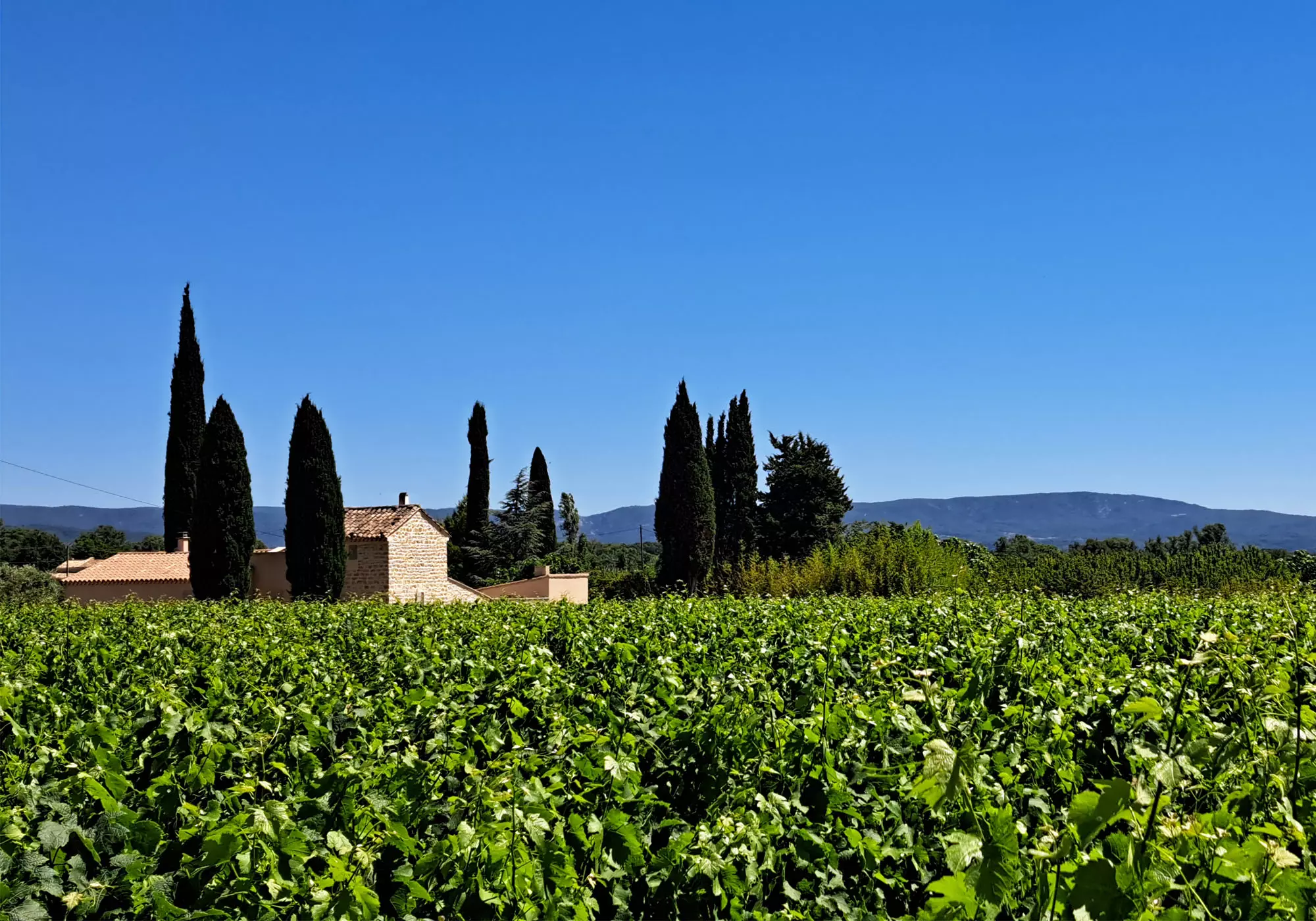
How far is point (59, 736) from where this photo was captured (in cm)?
416

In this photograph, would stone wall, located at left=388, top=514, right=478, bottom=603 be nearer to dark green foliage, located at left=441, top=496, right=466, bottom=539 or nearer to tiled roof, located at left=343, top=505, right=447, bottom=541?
tiled roof, located at left=343, top=505, right=447, bottom=541

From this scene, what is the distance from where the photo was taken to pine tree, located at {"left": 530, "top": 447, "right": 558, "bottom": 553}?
43.5 m

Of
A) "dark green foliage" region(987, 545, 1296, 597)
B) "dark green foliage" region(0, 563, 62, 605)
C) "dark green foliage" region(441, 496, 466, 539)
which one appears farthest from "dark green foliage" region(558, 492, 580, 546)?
"dark green foliage" region(987, 545, 1296, 597)

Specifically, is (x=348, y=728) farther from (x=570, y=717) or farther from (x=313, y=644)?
(x=313, y=644)

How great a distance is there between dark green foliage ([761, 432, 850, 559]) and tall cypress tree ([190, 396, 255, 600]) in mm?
19187

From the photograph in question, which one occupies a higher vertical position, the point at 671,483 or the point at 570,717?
the point at 671,483

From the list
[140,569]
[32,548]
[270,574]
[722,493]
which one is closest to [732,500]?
[722,493]

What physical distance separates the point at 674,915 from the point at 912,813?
924 mm

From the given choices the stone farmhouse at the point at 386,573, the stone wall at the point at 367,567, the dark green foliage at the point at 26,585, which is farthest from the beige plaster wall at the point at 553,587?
the dark green foliage at the point at 26,585

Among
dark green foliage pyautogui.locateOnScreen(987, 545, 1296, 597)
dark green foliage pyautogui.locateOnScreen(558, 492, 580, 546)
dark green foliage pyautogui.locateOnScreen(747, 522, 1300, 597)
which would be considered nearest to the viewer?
dark green foliage pyautogui.locateOnScreen(747, 522, 1300, 597)

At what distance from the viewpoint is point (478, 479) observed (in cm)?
4188

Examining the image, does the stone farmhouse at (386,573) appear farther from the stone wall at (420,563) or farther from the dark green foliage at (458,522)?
the dark green foliage at (458,522)

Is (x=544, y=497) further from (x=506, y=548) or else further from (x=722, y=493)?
(x=722, y=493)

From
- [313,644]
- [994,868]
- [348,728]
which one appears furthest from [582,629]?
[994,868]
